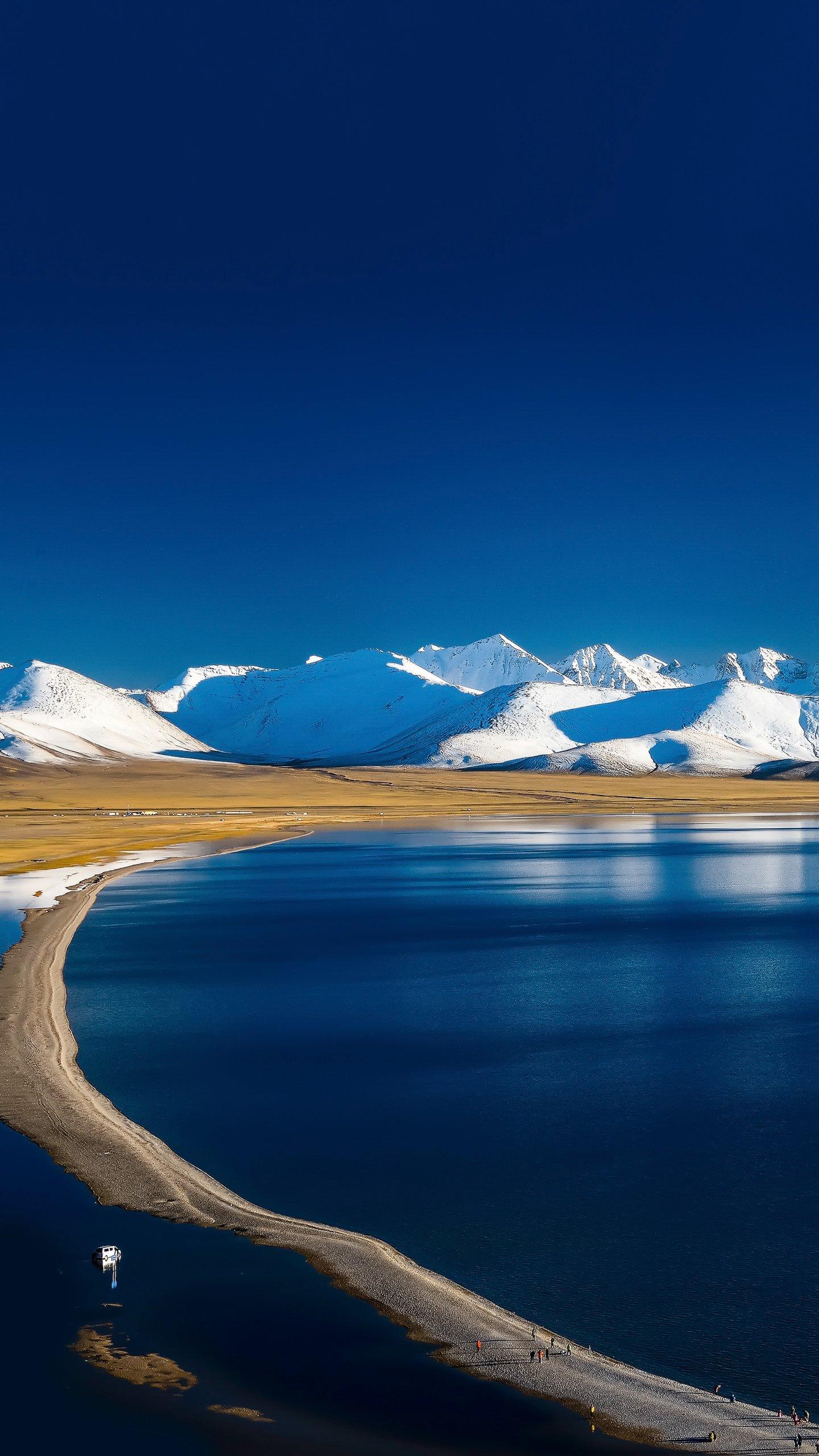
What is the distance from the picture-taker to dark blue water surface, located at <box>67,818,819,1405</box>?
52.6 ft

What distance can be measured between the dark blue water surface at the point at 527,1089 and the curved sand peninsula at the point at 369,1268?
18.7 inches

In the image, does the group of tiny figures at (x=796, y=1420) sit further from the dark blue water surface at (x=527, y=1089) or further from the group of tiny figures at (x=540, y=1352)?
the group of tiny figures at (x=540, y=1352)

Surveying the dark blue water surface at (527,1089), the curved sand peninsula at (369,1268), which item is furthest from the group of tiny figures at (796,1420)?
the dark blue water surface at (527,1089)

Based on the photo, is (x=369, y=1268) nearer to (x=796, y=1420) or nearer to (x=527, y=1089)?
(x=796, y=1420)

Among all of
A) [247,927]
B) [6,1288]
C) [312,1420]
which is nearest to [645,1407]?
[312,1420]

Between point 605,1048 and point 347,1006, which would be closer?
point 605,1048

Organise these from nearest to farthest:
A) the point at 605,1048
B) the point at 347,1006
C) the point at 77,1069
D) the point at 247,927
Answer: the point at 77,1069, the point at 605,1048, the point at 347,1006, the point at 247,927

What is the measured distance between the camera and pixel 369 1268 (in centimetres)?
1634

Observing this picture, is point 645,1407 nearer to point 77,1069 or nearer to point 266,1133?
point 266,1133

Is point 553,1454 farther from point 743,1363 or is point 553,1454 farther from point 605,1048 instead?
point 605,1048

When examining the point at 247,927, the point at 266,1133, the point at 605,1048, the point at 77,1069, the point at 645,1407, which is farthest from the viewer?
the point at 247,927

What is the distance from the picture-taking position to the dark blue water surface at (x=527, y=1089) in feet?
52.6

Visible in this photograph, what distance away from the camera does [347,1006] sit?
35.8 metres

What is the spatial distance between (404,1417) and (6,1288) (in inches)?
248
